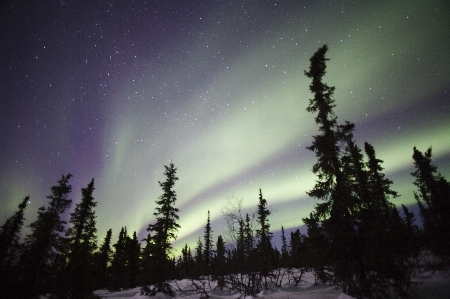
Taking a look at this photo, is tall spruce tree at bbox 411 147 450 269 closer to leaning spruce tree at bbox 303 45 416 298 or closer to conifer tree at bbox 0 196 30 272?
leaning spruce tree at bbox 303 45 416 298

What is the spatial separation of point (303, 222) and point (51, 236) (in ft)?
82.0

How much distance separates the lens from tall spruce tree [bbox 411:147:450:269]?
15.1 metres

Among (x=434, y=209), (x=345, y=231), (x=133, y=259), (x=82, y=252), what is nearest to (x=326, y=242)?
(x=345, y=231)

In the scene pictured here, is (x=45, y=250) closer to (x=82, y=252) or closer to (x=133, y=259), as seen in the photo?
(x=82, y=252)

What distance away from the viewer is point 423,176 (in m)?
22.1

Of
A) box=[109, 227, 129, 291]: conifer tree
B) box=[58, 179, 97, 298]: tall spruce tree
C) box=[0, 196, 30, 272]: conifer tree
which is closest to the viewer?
box=[58, 179, 97, 298]: tall spruce tree

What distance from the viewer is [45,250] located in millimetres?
19297

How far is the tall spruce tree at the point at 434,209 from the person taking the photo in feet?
49.4

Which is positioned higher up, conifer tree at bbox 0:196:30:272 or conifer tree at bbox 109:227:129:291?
conifer tree at bbox 0:196:30:272

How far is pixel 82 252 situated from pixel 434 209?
34919 millimetres

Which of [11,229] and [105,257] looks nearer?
[11,229]

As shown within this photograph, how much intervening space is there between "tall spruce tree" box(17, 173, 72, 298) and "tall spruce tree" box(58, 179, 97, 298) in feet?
3.37

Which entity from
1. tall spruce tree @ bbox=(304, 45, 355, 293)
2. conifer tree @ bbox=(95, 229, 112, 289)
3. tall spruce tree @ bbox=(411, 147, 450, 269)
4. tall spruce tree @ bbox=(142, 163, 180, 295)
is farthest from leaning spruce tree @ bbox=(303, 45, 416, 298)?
conifer tree @ bbox=(95, 229, 112, 289)

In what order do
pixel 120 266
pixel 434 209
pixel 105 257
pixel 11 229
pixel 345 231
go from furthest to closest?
pixel 105 257 < pixel 120 266 < pixel 11 229 < pixel 434 209 < pixel 345 231
